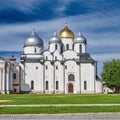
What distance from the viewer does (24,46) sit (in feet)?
275

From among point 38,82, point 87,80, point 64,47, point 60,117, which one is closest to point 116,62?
Result: point 87,80

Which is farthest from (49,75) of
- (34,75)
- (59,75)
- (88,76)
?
(88,76)

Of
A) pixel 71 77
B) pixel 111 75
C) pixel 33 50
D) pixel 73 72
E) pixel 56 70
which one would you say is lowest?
pixel 71 77

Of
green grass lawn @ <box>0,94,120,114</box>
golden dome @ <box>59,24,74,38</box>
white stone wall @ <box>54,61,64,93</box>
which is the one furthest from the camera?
golden dome @ <box>59,24,74,38</box>

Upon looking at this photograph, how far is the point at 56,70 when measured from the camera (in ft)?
266

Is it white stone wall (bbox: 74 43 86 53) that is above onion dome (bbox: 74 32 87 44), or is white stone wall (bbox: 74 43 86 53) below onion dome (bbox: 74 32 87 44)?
below

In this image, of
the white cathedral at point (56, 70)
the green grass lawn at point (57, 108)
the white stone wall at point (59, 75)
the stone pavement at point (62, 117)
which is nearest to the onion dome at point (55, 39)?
the white cathedral at point (56, 70)

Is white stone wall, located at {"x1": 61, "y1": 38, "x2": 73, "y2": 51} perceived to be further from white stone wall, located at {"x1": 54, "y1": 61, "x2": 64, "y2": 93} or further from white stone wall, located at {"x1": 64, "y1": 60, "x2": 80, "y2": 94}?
white stone wall, located at {"x1": 54, "y1": 61, "x2": 64, "y2": 93}

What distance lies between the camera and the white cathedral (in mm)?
80000

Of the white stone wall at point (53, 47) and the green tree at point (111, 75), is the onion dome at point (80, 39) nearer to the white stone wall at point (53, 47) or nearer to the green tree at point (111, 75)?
the white stone wall at point (53, 47)

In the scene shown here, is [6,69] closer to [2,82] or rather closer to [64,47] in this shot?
[2,82]

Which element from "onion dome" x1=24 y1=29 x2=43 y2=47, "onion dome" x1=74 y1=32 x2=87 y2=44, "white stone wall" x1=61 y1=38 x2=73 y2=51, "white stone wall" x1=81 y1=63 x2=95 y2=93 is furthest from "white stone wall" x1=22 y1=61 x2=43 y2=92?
"onion dome" x1=74 y1=32 x2=87 y2=44

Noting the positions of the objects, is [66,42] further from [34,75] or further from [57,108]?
[57,108]

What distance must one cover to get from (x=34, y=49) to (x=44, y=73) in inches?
250
